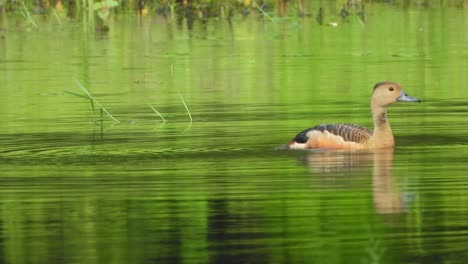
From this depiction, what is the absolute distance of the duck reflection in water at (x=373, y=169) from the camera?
9.34 meters

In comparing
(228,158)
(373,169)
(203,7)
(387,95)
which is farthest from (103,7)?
(373,169)

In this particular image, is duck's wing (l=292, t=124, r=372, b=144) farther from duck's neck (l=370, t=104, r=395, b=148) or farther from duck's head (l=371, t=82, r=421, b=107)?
duck's head (l=371, t=82, r=421, b=107)

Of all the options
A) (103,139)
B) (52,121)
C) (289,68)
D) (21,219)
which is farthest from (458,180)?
(289,68)

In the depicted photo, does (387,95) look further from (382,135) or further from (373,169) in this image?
(373,169)

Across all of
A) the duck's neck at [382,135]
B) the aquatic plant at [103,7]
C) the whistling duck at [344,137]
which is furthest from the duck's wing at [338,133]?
the aquatic plant at [103,7]

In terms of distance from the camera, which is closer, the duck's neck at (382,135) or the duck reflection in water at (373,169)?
the duck reflection in water at (373,169)

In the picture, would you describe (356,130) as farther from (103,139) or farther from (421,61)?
(421,61)

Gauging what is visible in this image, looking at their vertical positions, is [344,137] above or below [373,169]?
above

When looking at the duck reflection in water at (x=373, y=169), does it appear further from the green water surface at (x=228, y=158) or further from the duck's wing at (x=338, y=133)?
the duck's wing at (x=338, y=133)

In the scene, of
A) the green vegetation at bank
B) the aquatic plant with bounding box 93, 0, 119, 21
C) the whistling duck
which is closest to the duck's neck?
the whistling duck

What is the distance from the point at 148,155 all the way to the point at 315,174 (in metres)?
1.77

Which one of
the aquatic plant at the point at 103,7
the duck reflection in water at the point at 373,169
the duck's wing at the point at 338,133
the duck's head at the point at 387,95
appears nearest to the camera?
the duck reflection in water at the point at 373,169

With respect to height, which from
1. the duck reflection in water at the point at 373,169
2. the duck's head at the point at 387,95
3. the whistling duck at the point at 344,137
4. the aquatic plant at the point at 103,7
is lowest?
the duck reflection in water at the point at 373,169

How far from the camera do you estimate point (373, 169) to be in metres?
11.2
